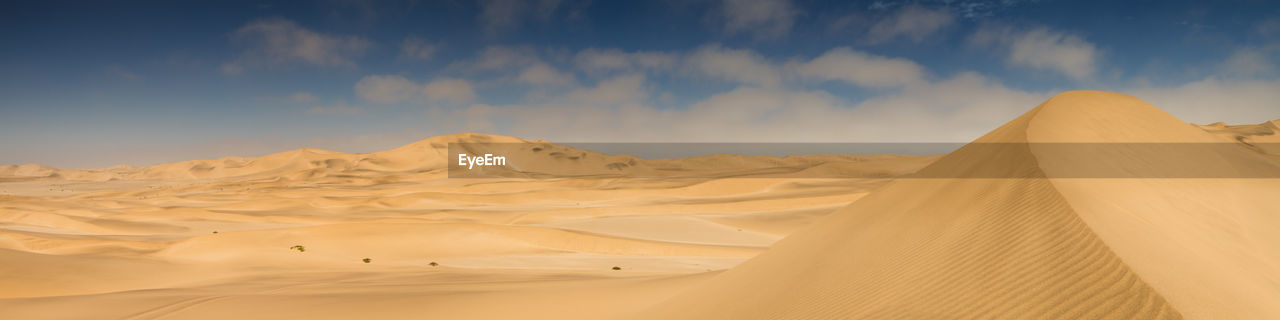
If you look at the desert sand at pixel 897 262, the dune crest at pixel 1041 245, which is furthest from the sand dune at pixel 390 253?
the dune crest at pixel 1041 245

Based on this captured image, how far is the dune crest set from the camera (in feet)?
10.3

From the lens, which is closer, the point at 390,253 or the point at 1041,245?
the point at 1041,245

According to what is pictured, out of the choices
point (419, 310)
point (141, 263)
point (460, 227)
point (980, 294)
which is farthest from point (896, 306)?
point (460, 227)

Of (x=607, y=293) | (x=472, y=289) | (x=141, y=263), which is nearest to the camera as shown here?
(x=607, y=293)

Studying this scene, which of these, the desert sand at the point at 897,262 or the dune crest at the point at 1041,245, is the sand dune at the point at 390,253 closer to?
the desert sand at the point at 897,262

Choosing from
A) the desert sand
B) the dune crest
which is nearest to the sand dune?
the desert sand

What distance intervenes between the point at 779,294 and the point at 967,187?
189 cm

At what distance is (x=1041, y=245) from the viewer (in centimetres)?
368

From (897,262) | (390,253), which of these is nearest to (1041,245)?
(897,262)

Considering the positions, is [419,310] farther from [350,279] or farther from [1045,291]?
[1045,291]

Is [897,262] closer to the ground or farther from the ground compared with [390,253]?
closer to the ground

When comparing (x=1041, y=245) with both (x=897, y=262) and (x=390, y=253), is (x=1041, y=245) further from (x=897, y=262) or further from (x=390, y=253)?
(x=390, y=253)

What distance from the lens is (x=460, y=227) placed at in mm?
18453

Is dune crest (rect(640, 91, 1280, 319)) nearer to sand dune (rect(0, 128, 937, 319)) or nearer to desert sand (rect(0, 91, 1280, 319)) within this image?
desert sand (rect(0, 91, 1280, 319))
